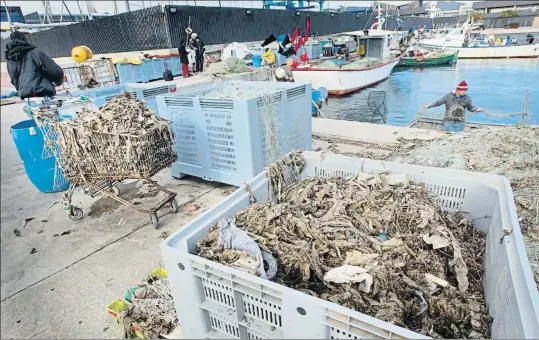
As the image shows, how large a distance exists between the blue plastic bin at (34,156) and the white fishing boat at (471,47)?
899 cm

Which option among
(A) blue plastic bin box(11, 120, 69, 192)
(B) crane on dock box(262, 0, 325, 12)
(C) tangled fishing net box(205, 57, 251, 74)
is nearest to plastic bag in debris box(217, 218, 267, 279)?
(A) blue plastic bin box(11, 120, 69, 192)

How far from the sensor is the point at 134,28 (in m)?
19.0

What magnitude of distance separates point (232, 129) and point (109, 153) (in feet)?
4.42

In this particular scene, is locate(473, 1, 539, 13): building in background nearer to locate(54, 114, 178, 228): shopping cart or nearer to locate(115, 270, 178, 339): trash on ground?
locate(54, 114, 178, 228): shopping cart

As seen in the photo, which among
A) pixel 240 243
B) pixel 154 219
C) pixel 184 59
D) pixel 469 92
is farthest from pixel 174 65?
pixel 240 243

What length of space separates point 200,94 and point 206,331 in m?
3.48

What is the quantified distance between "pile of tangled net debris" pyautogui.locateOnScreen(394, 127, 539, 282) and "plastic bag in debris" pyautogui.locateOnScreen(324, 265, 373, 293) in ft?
5.24

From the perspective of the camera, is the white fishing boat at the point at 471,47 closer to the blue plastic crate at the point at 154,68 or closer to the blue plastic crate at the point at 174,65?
the blue plastic crate at the point at 174,65

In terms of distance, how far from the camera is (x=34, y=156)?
165 inches

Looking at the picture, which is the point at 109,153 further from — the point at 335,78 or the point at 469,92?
the point at 335,78

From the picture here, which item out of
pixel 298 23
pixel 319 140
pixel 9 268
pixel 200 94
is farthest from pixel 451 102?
pixel 298 23

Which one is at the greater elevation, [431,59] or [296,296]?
[296,296]

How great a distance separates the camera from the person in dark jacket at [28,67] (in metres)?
4.59

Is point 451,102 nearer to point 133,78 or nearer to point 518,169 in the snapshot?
point 518,169
